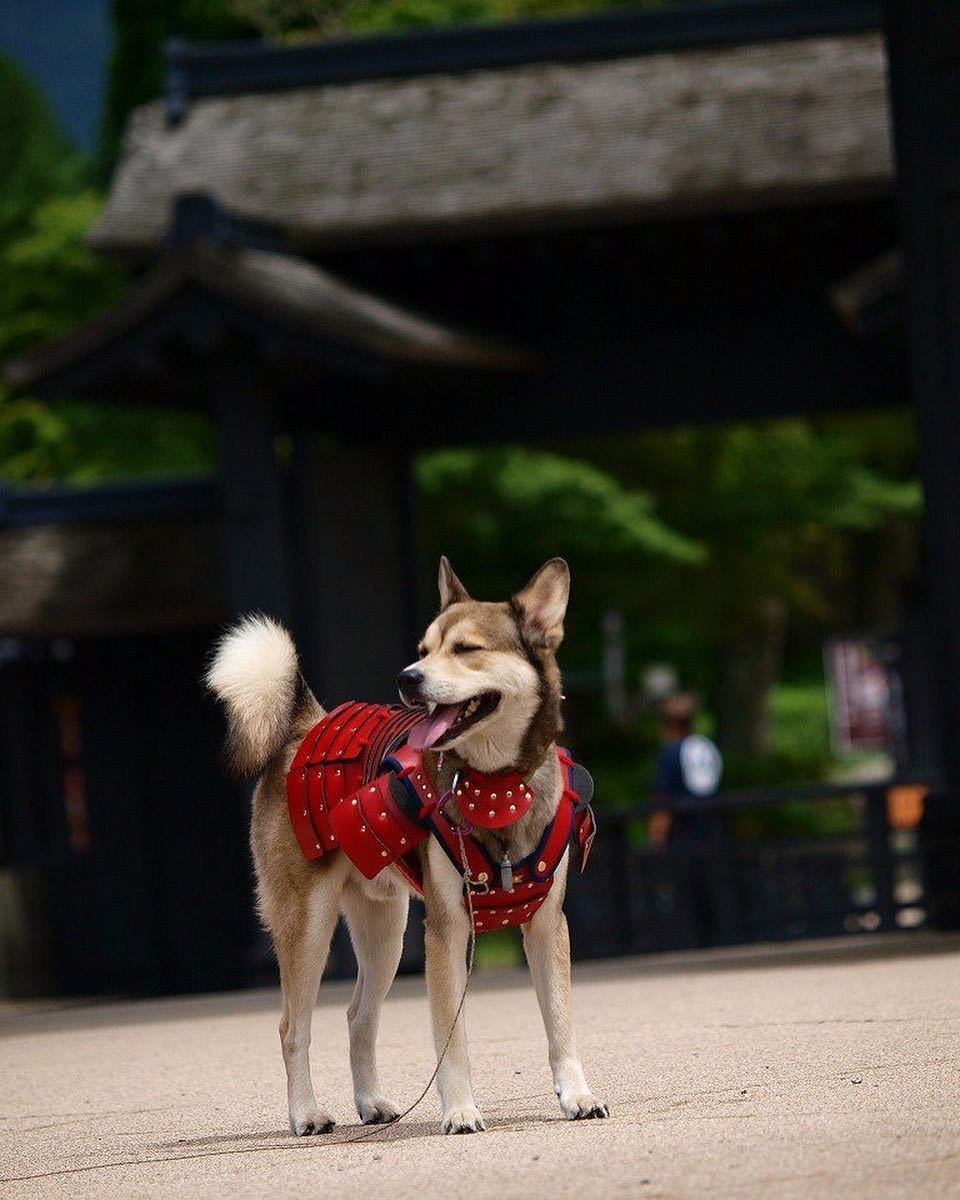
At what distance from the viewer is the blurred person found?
55.8 ft

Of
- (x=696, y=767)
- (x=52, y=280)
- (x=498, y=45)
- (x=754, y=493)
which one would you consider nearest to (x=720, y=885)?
(x=696, y=767)

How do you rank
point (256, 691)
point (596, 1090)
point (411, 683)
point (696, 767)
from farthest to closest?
point (696, 767) < point (256, 691) < point (596, 1090) < point (411, 683)

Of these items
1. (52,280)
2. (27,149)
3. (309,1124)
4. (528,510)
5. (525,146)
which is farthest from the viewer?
(27,149)

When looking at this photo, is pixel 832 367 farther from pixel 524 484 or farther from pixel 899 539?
pixel 899 539

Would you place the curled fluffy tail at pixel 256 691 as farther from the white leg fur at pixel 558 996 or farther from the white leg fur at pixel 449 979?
the white leg fur at pixel 558 996

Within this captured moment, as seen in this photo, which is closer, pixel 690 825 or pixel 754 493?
pixel 690 825

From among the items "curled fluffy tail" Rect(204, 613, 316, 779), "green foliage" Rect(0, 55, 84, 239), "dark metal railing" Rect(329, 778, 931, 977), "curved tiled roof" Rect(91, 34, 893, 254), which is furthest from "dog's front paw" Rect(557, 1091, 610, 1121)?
"green foliage" Rect(0, 55, 84, 239)

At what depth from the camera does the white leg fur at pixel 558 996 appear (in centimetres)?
719

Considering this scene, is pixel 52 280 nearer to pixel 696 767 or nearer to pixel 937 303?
pixel 696 767

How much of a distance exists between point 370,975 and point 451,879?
0.85 m

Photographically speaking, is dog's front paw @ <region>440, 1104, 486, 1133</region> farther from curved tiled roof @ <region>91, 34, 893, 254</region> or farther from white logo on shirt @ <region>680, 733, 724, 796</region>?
curved tiled roof @ <region>91, 34, 893, 254</region>

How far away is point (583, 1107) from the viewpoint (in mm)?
7168

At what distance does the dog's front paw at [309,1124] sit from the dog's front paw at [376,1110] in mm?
189

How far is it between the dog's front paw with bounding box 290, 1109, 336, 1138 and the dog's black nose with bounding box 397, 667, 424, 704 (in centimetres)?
155
